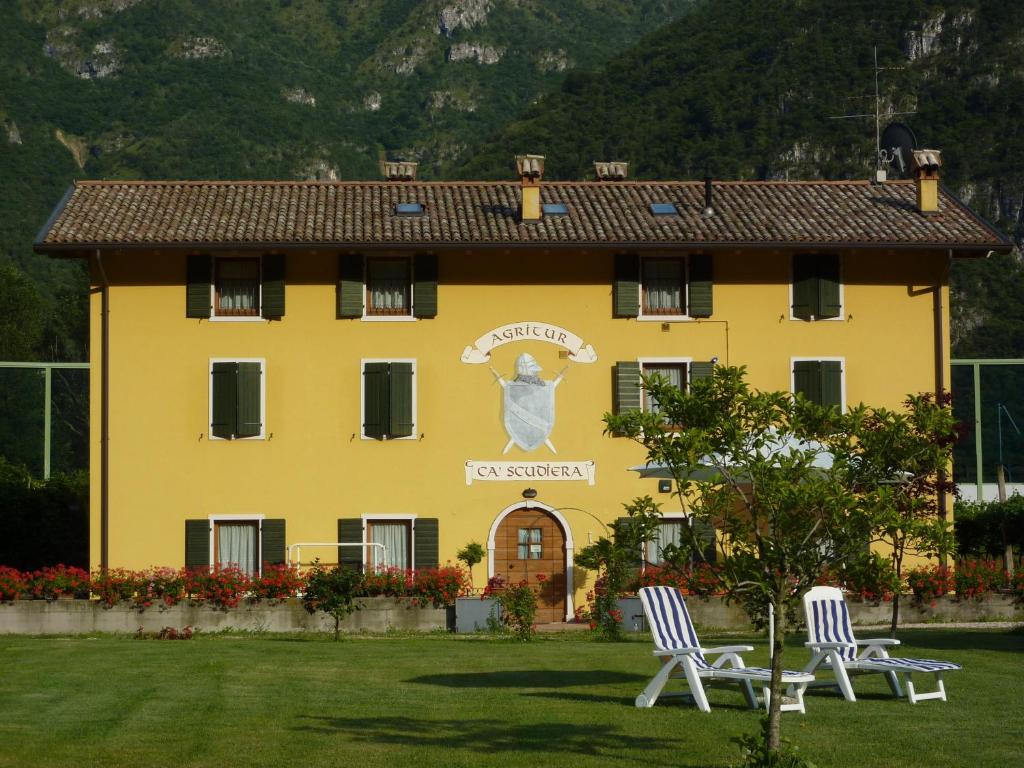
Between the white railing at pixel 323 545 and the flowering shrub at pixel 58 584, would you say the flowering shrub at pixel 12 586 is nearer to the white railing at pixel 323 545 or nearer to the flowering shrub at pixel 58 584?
the flowering shrub at pixel 58 584

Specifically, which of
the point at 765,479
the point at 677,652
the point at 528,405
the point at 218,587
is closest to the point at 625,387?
the point at 528,405

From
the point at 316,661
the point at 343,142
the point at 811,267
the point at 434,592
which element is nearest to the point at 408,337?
the point at 434,592

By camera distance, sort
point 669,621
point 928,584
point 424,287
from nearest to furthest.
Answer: point 669,621 → point 928,584 → point 424,287

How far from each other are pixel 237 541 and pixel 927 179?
41.3 ft

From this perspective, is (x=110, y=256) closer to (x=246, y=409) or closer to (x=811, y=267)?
(x=246, y=409)

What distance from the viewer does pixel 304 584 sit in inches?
954

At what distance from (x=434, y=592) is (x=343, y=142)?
61230 millimetres

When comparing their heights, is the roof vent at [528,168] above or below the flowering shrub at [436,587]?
above

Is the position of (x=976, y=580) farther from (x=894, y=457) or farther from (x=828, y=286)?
(x=894, y=457)

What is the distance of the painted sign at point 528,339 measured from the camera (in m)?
26.0

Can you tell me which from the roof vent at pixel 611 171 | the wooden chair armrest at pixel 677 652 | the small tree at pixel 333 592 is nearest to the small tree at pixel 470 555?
the small tree at pixel 333 592

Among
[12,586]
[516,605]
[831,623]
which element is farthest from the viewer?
[12,586]

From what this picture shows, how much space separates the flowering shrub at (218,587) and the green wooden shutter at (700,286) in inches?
320

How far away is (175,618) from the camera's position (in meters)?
23.6
